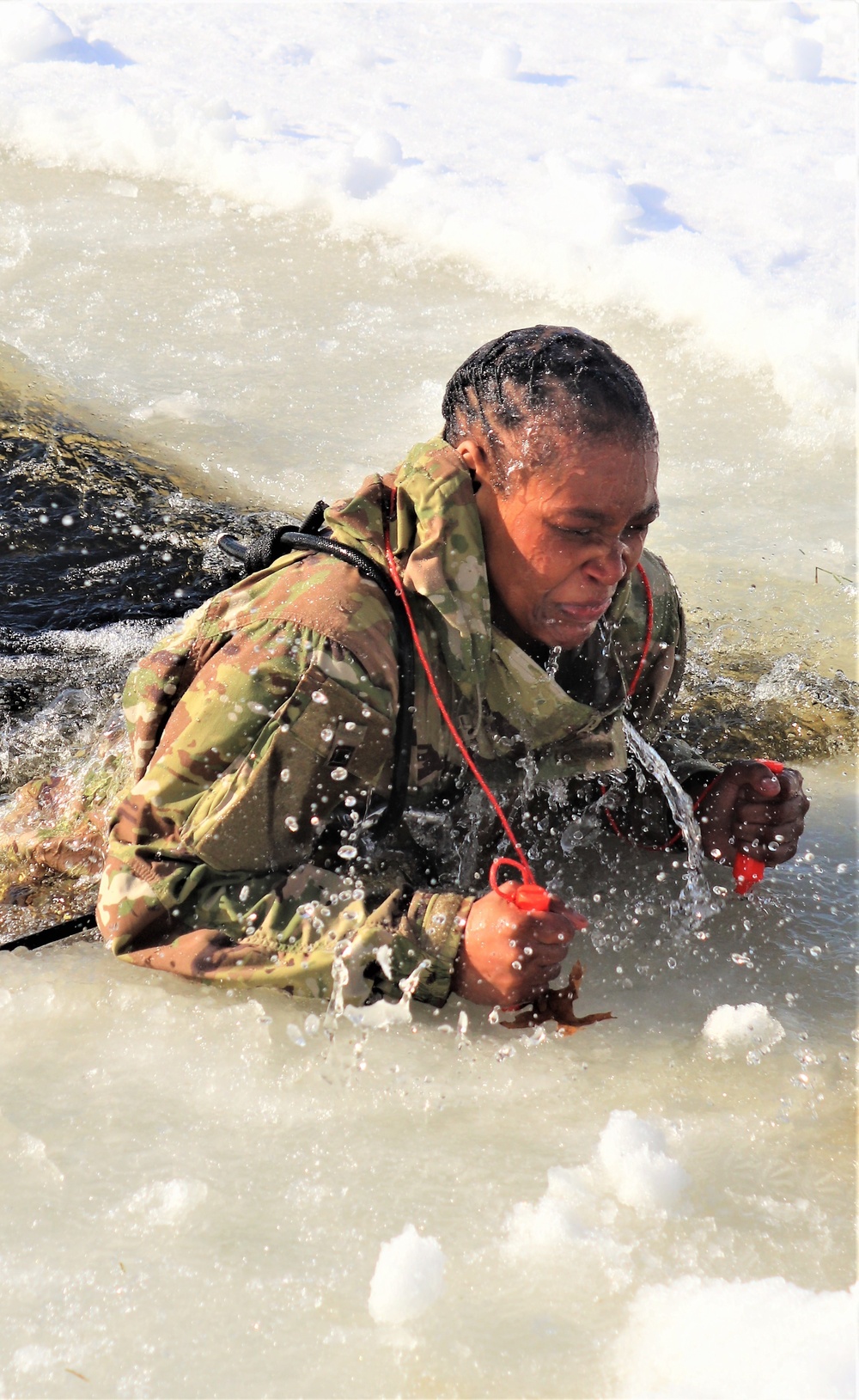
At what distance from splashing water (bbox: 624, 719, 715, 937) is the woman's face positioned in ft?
1.56

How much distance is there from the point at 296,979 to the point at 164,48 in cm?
748

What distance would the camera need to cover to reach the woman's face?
6.82ft

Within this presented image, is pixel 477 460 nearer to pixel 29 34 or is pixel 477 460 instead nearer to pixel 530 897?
pixel 530 897

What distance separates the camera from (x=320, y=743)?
6.79 feet

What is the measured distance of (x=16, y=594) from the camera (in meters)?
3.91

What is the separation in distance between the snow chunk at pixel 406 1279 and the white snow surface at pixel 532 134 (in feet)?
12.2

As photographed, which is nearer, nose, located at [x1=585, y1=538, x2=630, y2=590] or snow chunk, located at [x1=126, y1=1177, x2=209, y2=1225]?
snow chunk, located at [x1=126, y1=1177, x2=209, y2=1225]

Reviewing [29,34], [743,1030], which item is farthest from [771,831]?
[29,34]

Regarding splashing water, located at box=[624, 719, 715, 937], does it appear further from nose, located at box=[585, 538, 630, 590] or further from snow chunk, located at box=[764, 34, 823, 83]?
snow chunk, located at box=[764, 34, 823, 83]

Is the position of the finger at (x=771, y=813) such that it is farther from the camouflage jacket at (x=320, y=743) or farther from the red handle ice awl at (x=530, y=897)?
the red handle ice awl at (x=530, y=897)

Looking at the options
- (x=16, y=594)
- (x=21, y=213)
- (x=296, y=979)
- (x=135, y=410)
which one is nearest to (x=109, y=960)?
(x=296, y=979)

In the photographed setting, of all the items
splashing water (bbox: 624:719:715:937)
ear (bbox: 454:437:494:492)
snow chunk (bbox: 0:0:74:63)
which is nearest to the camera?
ear (bbox: 454:437:494:492)

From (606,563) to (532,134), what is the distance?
543 centimetres

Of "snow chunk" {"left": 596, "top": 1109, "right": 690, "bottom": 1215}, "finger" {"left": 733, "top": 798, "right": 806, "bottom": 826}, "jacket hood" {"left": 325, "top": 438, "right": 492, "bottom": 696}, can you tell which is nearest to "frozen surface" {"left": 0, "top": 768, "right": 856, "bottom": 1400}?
"snow chunk" {"left": 596, "top": 1109, "right": 690, "bottom": 1215}
